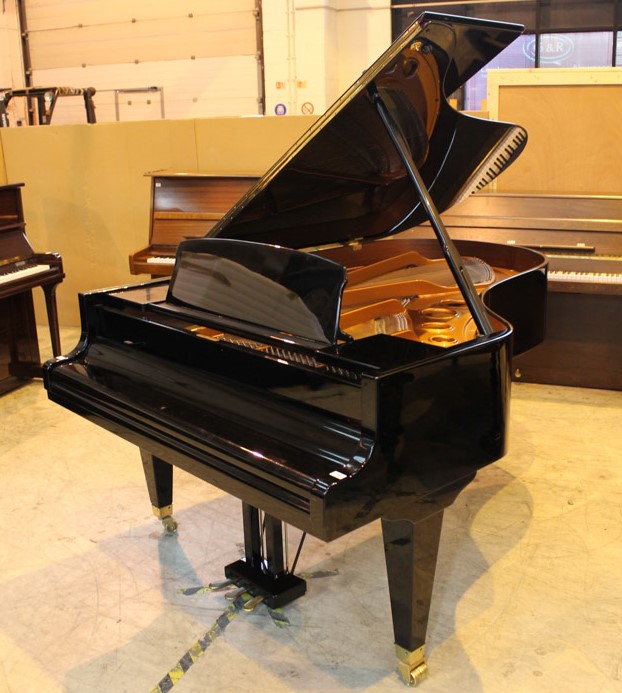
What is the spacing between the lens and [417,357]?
1.96 meters

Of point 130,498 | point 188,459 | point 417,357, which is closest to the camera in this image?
point 417,357

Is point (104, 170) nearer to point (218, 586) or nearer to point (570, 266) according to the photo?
point (570, 266)

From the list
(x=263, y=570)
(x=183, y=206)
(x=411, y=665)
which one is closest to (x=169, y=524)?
(x=263, y=570)

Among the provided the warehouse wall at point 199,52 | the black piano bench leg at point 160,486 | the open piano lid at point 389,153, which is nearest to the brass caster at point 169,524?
the black piano bench leg at point 160,486

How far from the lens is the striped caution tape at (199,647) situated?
2.27 metres

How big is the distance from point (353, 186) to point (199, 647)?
1654 millimetres

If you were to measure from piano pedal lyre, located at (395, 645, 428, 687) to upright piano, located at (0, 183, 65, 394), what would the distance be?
3.11 m

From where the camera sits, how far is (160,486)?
303cm

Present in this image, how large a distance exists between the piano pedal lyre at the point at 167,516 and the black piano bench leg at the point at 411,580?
1.16m

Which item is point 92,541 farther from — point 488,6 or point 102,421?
point 488,6

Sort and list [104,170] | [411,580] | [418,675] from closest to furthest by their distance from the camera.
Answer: [411,580], [418,675], [104,170]

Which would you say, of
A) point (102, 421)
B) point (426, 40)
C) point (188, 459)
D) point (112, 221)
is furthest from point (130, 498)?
point (112, 221)

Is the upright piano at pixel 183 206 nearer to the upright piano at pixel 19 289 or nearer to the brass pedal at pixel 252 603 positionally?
the upright piano at pixel 19 289

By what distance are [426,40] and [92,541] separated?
2140 mm
